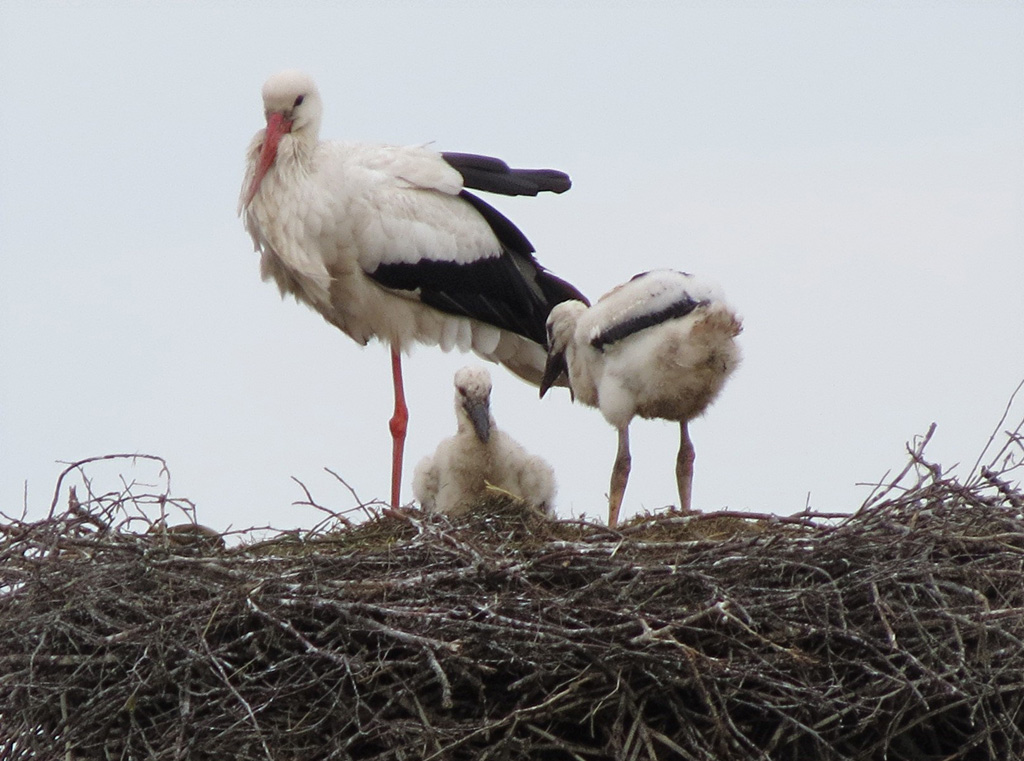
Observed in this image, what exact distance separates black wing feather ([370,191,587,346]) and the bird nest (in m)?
2.70

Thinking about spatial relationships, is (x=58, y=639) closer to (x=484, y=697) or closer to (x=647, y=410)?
(x=484, y=697)

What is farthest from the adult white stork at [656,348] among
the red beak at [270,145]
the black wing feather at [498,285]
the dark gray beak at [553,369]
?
the red beak at [270,145]

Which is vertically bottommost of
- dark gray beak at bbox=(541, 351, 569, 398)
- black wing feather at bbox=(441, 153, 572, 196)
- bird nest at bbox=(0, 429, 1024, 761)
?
bird nest at bbox=(0, 429, 1024, 761)

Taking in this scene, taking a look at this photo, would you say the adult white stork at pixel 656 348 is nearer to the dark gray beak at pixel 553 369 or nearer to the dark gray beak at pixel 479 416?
the dark gray beak at pixel 553 369

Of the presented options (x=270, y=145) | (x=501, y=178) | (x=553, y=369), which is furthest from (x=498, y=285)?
(x=270, y=145)

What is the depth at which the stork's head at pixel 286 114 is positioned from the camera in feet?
26.8

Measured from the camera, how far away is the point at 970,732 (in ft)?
18.2

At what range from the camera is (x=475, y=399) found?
745 centimetres

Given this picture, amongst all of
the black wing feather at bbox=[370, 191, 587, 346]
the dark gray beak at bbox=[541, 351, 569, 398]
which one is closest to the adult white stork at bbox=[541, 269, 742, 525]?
the dark gray beak at bbox=[541, 351, 569, 398]

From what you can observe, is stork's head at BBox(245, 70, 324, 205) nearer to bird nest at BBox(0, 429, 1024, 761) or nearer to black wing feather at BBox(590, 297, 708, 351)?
black wing feather at BBox(590, 297, 708, 351)

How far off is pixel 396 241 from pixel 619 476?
4.83 ft

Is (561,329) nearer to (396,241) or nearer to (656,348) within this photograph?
(656,348)

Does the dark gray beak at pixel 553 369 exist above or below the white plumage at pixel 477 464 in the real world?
above

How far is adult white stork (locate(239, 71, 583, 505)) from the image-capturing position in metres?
8.13
